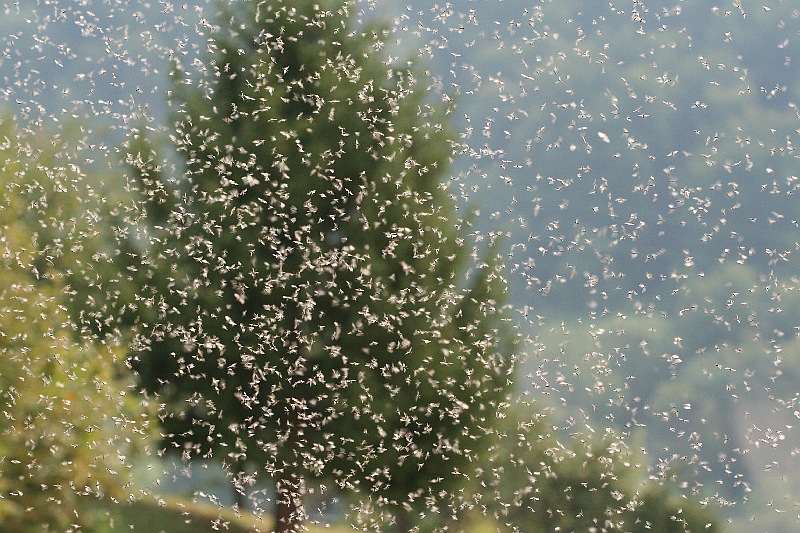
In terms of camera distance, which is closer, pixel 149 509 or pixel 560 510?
pixel 149 509

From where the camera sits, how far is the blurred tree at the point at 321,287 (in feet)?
32.6

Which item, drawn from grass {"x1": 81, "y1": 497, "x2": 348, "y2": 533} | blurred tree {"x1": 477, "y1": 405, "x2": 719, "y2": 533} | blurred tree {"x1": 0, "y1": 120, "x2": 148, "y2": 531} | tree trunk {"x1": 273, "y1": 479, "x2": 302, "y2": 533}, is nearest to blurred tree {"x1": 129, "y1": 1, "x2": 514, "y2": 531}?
tree trunk {"x1": 273, "y1": 479, "x2": 302, "y2": 533}

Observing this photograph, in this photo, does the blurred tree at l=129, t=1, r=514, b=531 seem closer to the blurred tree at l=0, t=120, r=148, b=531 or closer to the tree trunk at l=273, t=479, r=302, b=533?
the tree trunk at l=273, t=479, r=302, b=533

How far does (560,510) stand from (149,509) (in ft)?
27.8

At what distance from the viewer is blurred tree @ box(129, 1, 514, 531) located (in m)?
9.92

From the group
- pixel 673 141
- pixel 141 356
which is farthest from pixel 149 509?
pixel 673 141

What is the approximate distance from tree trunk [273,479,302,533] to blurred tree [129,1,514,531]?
0.12ft

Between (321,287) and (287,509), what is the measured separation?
3097 mm

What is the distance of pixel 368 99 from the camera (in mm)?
10656

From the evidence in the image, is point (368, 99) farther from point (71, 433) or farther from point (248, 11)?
point (71, 433)

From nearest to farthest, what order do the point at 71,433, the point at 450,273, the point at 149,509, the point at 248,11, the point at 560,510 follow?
the point at 71,433 < the point at 450,273 < the point at 248,11 < the point at 149,509 < the point at 560,510

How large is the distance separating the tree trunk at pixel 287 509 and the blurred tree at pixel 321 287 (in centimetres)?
4

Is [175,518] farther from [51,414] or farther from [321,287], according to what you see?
[321,287]

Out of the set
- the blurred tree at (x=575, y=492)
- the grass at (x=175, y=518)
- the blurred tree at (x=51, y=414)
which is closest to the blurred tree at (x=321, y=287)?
the blurred tree at (x=51, y=414)
